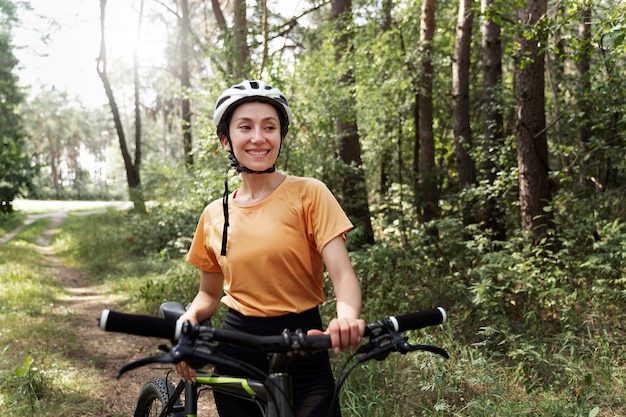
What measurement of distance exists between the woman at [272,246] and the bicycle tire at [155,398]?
784 mm

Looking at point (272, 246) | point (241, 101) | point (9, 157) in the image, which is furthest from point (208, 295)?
point (9, 157)

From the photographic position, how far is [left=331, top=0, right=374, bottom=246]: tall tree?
9672mm

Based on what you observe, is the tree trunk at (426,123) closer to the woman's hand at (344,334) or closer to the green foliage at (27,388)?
the green foliage at (27,388)

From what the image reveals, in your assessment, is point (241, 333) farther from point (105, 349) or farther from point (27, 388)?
point (105, 349)

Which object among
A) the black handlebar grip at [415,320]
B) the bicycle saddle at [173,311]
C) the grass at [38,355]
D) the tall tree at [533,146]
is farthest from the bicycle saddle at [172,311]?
the tall tree at [533,146]

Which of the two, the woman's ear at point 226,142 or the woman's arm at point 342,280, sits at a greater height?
the woman's ear at point 226,142

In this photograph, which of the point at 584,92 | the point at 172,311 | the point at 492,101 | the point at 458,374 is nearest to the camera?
the point at 172,311

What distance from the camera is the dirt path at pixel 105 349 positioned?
18.5 feet

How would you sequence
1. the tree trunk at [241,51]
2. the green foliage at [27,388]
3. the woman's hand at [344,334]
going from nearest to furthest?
the woman's hand at [344,334] < the green foliage at [27,388] < the tree trunk at [241,51]

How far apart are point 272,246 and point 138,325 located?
734 mm

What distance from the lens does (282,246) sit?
2154 millimetres

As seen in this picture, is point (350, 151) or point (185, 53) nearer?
point (350, 151)

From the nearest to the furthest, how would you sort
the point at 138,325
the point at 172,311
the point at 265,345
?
the point at 138,325 < the point at 265,345 < the point at 172,311

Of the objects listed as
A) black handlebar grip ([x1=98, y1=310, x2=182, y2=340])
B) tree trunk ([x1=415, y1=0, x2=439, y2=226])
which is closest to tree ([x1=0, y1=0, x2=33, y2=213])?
tree trunk ([x1=415, y1=0, x2=439, y2=226])
